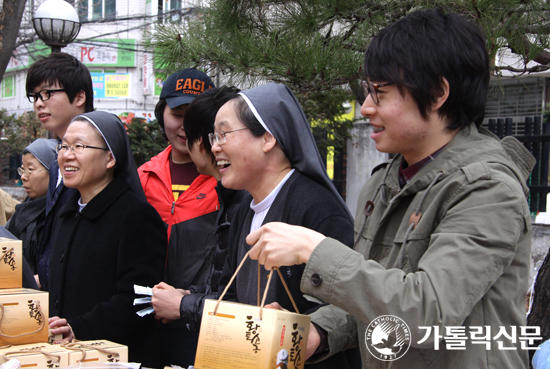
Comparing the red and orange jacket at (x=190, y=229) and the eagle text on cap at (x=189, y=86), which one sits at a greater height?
the eagle text on cap at (x=189, y=86)

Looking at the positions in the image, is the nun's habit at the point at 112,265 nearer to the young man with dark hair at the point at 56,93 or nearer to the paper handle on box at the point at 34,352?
the paper handle on box at the point at 34,352

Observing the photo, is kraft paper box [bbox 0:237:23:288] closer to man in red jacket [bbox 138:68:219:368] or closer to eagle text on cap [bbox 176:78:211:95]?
man in red jacket [bbox 138:68:219:368]

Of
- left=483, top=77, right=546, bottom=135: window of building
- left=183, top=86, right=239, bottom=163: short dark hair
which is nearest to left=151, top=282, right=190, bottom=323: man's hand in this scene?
left=183, top=86, right=239, bottom=163: short dark hair

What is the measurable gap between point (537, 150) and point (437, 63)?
592 centimetres

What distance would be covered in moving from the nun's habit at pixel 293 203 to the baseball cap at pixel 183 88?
3.89 ft

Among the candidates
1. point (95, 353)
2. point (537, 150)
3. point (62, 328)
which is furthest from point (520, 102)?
point (95, 353)

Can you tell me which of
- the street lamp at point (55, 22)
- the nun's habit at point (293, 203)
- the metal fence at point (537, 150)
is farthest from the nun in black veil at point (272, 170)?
the street lamp at point (55, 22)

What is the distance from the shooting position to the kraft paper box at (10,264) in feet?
7.55

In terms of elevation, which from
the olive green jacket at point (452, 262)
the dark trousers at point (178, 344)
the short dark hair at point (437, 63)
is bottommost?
the dark trousers at point (178, 344)

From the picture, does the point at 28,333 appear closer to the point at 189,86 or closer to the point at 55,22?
the point at 189,86

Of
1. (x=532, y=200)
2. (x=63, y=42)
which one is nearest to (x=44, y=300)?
(x=63, y=42)

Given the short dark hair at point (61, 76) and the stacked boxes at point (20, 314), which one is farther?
the short dark hair at point (61, 76)

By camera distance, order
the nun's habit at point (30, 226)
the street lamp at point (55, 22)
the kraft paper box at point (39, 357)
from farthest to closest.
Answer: the street lamp at point (55, 22)
the nun's habit at point (30, 226)
the kraft paper box at point (39, 357)

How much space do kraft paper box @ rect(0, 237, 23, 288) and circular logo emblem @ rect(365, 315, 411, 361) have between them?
1.64 metres
